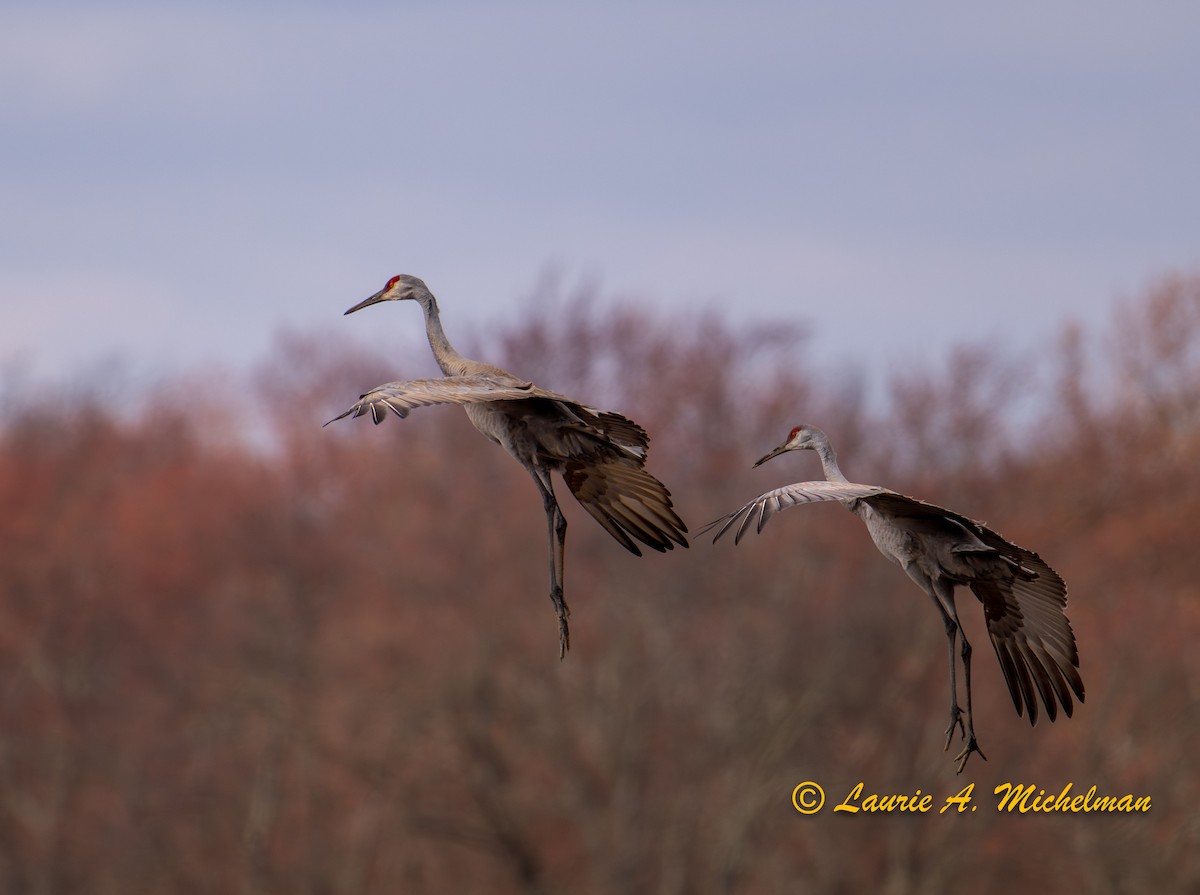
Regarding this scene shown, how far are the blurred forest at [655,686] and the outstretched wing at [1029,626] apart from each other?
29142 millimetres

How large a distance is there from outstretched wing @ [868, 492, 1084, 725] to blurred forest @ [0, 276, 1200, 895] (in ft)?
95.6

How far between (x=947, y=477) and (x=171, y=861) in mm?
24019

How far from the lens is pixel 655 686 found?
42.5 m

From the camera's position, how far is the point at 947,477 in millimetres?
39969

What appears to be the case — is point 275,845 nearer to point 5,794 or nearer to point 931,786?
point 5,794

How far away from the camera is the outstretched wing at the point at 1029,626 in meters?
6.57

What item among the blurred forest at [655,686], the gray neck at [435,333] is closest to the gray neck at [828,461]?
the gray neck at [435,333]

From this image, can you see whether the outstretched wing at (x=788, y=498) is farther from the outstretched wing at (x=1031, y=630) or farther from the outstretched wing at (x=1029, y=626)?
the outstretched wing at (x=1031, y=630)

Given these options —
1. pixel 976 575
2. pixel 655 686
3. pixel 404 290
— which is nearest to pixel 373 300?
pixel 404 290

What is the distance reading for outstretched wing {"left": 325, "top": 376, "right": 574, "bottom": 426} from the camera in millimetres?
6008

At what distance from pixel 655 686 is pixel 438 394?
121 feet

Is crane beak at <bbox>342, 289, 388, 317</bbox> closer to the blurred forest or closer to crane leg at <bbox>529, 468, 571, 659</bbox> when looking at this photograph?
crane leg at <bbox>529, 468, 571, 659</bbox>

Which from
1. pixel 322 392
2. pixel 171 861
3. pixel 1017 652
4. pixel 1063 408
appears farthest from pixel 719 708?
pixel 1017 652

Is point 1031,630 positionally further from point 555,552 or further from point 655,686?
point 655,686
